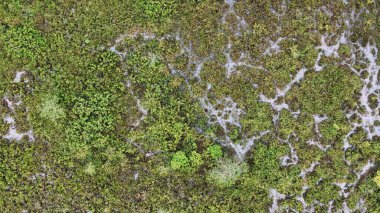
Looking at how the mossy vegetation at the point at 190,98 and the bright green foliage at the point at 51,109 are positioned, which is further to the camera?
the mossy vegetation at the point at 190,98

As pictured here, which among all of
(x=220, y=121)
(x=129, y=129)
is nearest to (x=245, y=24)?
(x=220, y=121)

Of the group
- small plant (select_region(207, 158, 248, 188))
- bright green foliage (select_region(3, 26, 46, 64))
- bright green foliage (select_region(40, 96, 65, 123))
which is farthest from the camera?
bright green foliage (select_region(3, 26, 46, 64))

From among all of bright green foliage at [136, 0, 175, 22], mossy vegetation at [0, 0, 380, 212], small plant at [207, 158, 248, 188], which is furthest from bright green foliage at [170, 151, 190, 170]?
bright green foliage at [136, 0, 175, 22]

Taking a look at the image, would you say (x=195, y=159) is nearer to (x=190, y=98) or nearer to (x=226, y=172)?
(x=226, y=172)

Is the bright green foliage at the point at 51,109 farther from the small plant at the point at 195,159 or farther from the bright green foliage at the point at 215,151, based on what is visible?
the bright green foliage at the point at 215,151

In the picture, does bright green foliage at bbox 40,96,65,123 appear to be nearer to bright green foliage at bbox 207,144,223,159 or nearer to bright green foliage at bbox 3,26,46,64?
bright green foliage at bbox 3,26,46,64

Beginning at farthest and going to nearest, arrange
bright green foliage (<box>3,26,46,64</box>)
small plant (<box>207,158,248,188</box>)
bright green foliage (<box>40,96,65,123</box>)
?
bright green foliage (<box>3,26,46,64</box>), small plant (<box>207,158,248,188</box>), bright green foliage (<box>40,96,65,123</box>)

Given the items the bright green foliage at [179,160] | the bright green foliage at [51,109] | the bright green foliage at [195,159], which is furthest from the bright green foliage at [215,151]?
the bright green foliage at [51,109]
